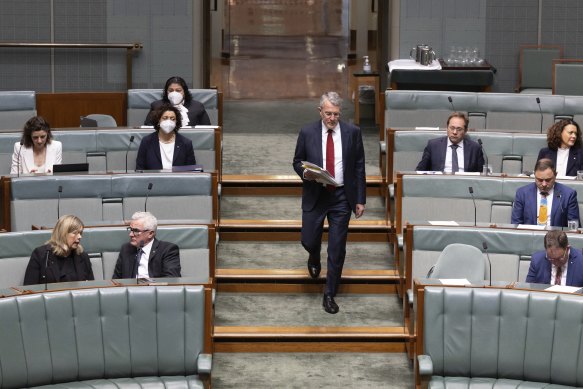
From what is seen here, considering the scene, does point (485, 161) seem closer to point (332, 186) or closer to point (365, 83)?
point (332, 186)

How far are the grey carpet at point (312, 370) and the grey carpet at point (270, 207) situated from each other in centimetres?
193

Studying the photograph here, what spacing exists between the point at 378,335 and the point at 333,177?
1.10 metres

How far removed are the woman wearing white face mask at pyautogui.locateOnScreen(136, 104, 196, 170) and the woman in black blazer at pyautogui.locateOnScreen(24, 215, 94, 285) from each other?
181cm

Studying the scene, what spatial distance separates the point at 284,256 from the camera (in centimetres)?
905

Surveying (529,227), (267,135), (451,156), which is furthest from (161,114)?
(267,135)

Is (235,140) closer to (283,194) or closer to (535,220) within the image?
(283,194)

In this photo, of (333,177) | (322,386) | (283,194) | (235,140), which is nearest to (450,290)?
(322,386)

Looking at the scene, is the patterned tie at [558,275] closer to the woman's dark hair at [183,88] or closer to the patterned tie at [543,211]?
the patterned tie at [543,211]

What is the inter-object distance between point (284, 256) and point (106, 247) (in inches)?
66.6

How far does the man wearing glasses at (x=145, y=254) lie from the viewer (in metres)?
7.44

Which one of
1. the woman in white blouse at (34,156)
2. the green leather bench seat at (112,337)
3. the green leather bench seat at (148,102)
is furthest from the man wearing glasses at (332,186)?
the green leather bench seat at (148,102)

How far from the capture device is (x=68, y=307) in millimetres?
6723

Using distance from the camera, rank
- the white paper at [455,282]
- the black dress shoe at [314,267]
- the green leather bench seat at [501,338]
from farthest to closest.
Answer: the black dress shoe at [314,267], the white paper at [455,282], the green leather bench seat at [501,338]

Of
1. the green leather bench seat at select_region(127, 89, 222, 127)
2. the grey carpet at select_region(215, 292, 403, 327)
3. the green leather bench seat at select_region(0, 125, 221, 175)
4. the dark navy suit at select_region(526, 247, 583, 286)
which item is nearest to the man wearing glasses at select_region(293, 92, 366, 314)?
the grey carpet at select_region(215, 292, 403, 327)
